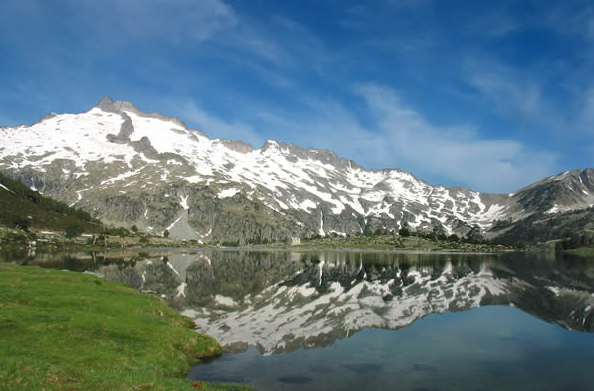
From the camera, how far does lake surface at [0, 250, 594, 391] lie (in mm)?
30016

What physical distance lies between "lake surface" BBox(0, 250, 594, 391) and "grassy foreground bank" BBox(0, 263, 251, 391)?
323 cm

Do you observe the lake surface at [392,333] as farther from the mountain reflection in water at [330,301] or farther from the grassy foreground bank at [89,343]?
the grassy foreground bank at [89,343]

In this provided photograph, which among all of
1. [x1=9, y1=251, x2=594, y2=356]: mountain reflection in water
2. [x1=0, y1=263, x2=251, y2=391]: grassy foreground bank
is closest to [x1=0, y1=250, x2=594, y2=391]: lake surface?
[x1=9, y1=251, x2=594, y2=356]: mountain reflection in water

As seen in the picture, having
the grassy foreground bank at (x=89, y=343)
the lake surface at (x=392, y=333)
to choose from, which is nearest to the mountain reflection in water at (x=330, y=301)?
the lake surface at (x=392, y=333)

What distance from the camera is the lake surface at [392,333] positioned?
30.0 m

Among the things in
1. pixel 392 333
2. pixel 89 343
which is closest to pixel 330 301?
pixel 392 333

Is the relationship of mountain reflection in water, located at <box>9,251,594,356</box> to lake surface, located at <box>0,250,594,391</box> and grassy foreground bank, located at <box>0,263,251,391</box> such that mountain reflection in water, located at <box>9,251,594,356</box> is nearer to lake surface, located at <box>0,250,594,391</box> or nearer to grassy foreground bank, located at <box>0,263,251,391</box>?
lake surface, located at <box>0,250,594,391</box>

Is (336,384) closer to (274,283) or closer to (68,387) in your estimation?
(68,387)

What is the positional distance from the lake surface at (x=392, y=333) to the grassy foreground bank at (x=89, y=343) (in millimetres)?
3227

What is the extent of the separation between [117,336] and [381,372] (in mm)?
20627

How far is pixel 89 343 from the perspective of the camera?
88.8 ft

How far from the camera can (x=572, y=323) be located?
52250mm

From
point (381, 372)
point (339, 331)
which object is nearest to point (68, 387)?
point (381, 372)

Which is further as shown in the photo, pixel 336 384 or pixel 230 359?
pixel 230 359
